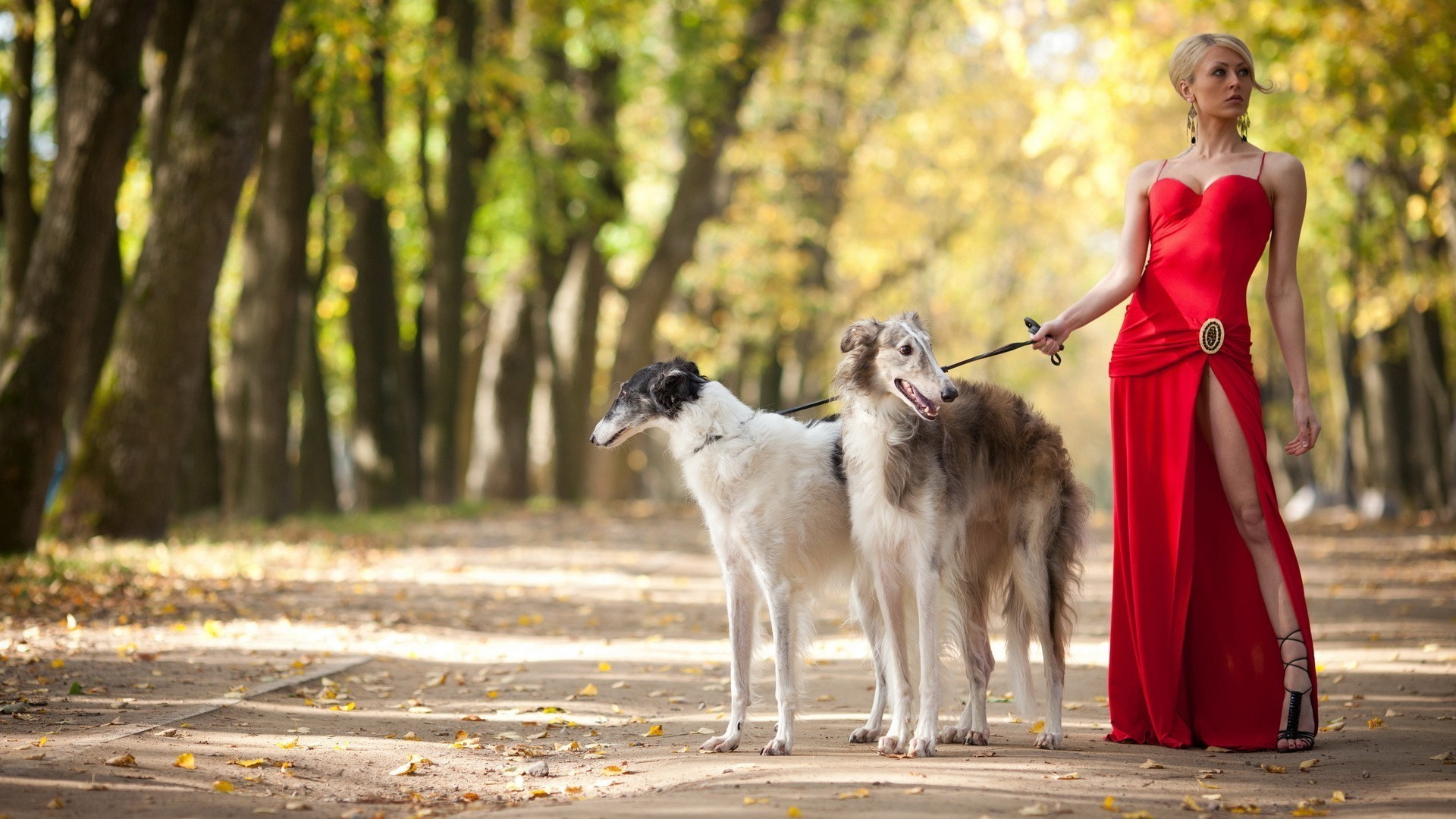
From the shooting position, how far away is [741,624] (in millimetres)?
6648

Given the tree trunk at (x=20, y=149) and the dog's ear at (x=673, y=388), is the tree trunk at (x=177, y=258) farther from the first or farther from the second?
the dog's ear at (x=673, y=388)

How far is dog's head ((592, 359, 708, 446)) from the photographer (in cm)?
661

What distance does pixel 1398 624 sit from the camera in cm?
1140

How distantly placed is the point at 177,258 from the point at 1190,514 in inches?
432

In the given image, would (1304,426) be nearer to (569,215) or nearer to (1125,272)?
(1125,272)

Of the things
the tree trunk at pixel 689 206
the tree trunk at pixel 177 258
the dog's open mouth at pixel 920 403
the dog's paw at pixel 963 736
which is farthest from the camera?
the tree trunk at pixel 689 206

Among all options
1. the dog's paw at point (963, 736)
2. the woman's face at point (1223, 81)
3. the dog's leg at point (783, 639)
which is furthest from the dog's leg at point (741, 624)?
the woman's face at point (1223, 81)

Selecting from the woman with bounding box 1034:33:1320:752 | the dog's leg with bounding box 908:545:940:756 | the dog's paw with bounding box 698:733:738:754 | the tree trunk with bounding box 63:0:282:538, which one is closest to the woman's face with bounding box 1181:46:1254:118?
the woman with bounding box 1034:33:1320:752

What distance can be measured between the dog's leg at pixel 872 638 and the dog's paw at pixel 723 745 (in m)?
0.67

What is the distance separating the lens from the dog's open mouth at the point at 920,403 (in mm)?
6035

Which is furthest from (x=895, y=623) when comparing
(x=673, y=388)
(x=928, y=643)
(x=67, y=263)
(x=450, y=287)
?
(x=450, y=287)

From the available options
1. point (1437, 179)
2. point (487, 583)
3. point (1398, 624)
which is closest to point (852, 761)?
point (1398, 624)

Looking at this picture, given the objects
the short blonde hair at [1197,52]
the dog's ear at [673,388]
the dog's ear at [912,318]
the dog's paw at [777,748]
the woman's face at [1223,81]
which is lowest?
the dog's paw at [777,748]

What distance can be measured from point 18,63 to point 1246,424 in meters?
15.0
